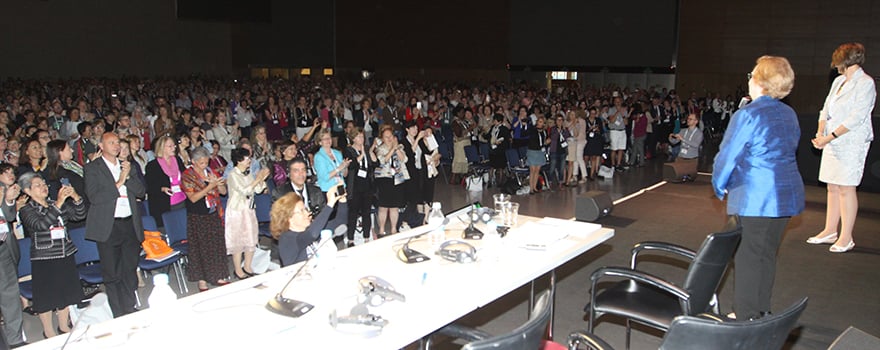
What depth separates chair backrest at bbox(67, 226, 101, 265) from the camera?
510 cm

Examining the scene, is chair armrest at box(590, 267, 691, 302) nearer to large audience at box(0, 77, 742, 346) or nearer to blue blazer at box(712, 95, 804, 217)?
blue blazer at box(712, 95, 804, 217)

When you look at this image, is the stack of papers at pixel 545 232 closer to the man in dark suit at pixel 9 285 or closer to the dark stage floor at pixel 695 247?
the dark stage floor at pixel 695 247

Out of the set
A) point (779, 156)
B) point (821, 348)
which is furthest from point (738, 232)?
point (821, 348)

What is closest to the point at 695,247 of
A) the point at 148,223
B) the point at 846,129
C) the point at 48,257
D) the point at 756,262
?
the point at 846,129

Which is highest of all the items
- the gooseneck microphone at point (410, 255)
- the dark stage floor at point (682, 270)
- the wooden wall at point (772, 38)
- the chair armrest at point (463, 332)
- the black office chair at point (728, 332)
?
the wooden wall at point (772, 38)

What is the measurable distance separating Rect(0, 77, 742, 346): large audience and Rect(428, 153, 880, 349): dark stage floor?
3.89 ft

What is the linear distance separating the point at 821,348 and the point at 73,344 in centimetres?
440

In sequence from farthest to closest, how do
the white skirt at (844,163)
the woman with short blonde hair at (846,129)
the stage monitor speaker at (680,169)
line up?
the stage monitor speaker at (680,169)
the white skirt at (844,163)
the woman with short blonde hair at (846,129)

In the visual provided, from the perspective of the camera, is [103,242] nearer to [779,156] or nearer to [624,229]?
[779,156]

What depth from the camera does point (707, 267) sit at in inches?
140

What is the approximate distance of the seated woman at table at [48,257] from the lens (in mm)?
4602

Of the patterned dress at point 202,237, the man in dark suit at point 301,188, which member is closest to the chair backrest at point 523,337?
the man in dark suit at point 301,188

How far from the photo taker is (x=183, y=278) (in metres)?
5.98

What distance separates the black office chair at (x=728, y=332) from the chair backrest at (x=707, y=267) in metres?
0.99
